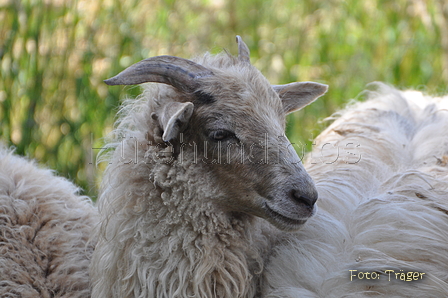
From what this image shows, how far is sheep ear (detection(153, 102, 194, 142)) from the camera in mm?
2279

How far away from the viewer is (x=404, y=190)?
2.73 meters

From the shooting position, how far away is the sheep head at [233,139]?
7.63ft

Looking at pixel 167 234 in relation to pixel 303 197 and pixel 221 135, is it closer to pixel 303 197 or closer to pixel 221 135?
pixel 221 135

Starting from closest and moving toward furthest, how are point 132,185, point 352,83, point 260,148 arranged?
point 260,148 → point 132,185 → point 352,83

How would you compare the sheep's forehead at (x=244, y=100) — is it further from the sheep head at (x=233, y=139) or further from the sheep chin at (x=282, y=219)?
the sheep chin at (x=282, y=219)

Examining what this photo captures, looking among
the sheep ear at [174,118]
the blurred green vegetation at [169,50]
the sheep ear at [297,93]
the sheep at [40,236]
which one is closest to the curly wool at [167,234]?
the sheep ear at [174,118]

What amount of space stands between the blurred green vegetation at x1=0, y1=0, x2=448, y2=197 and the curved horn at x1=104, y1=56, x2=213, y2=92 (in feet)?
6.28

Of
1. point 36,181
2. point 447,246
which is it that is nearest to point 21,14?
point 36,181

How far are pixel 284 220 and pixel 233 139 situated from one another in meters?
0.42

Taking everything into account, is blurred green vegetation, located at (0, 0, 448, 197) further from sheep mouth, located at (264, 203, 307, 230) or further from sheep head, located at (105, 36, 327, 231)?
sheep mouth, located at (264, 203, 307, 230)

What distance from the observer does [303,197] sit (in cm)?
230

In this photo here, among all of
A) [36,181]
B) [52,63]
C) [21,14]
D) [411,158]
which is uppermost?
[21,14]

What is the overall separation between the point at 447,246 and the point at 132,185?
1.50m

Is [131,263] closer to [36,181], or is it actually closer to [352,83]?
[36,181]
